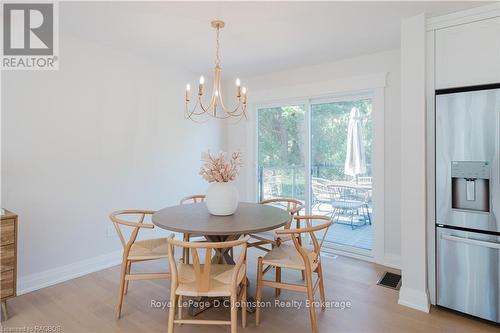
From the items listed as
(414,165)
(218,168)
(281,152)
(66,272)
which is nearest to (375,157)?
(414,165)

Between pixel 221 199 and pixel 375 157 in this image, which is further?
pixel 375 157

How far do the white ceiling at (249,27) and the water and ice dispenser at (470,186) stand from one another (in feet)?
4.03

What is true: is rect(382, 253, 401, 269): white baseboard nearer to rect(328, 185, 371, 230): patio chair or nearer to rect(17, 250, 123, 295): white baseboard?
rect(328, 185, 371, 230): patio chair

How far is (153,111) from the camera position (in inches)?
147

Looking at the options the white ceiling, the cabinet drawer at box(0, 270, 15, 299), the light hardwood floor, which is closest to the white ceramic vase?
the light hardwood floor

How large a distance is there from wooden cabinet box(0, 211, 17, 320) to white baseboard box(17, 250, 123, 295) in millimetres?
437

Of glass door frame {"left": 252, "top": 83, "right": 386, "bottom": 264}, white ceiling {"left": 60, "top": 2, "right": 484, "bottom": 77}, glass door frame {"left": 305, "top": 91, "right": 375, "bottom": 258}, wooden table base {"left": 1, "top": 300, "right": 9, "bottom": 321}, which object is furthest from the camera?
glass door frame {"left": 305, "top": 91, "right": 375, "bottom": 258}

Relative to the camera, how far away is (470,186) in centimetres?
226

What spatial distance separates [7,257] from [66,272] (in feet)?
2.65

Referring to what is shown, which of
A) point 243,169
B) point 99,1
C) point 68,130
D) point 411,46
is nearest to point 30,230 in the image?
point 68,130

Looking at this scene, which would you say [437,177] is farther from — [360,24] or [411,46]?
[360,24]

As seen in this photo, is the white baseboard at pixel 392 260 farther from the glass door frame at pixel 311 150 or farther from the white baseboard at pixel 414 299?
the white baseboard at pixel 414 299

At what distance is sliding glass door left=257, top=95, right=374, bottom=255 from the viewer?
12.0ft

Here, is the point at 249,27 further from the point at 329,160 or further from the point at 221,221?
the point at 329,160
